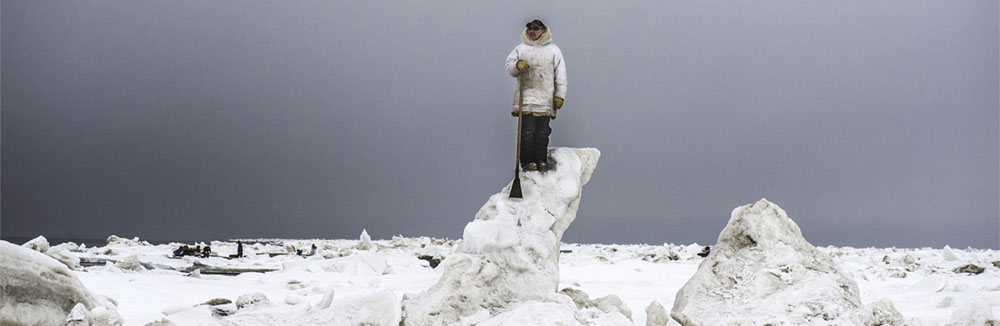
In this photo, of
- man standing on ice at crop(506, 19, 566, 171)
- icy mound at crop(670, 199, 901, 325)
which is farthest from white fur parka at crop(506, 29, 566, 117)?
icy mound at crop(670, 199, 901, 325)

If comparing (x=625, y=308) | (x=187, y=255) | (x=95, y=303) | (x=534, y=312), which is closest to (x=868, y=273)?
(x=625, y=308)

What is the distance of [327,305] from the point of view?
5516 mm

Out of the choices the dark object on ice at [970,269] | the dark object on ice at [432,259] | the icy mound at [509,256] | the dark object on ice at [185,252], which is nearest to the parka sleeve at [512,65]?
the icy mound at [509,256]

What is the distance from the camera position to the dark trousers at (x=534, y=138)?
20.1ft

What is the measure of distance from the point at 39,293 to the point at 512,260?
363cm

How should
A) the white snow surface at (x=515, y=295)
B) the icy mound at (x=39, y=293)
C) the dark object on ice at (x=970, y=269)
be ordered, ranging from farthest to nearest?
the dark object on ice at (x=970, y=269) → the white snow surface at (x=515, y=295) → the icy mound at (x=39, y=293)

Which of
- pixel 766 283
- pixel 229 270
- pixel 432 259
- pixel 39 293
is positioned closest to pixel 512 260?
pixel 766 283

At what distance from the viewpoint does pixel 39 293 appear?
4.77 metres

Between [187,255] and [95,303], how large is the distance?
10.3 m

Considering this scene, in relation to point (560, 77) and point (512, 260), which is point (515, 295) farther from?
point (560, 77)

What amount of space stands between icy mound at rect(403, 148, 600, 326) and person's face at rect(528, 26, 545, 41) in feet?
3.75

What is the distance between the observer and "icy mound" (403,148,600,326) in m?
4.99

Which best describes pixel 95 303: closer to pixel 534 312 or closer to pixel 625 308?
pixel 534 312

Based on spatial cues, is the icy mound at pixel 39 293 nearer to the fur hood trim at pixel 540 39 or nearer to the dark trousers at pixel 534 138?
the dark trousers at pixel 534 138
